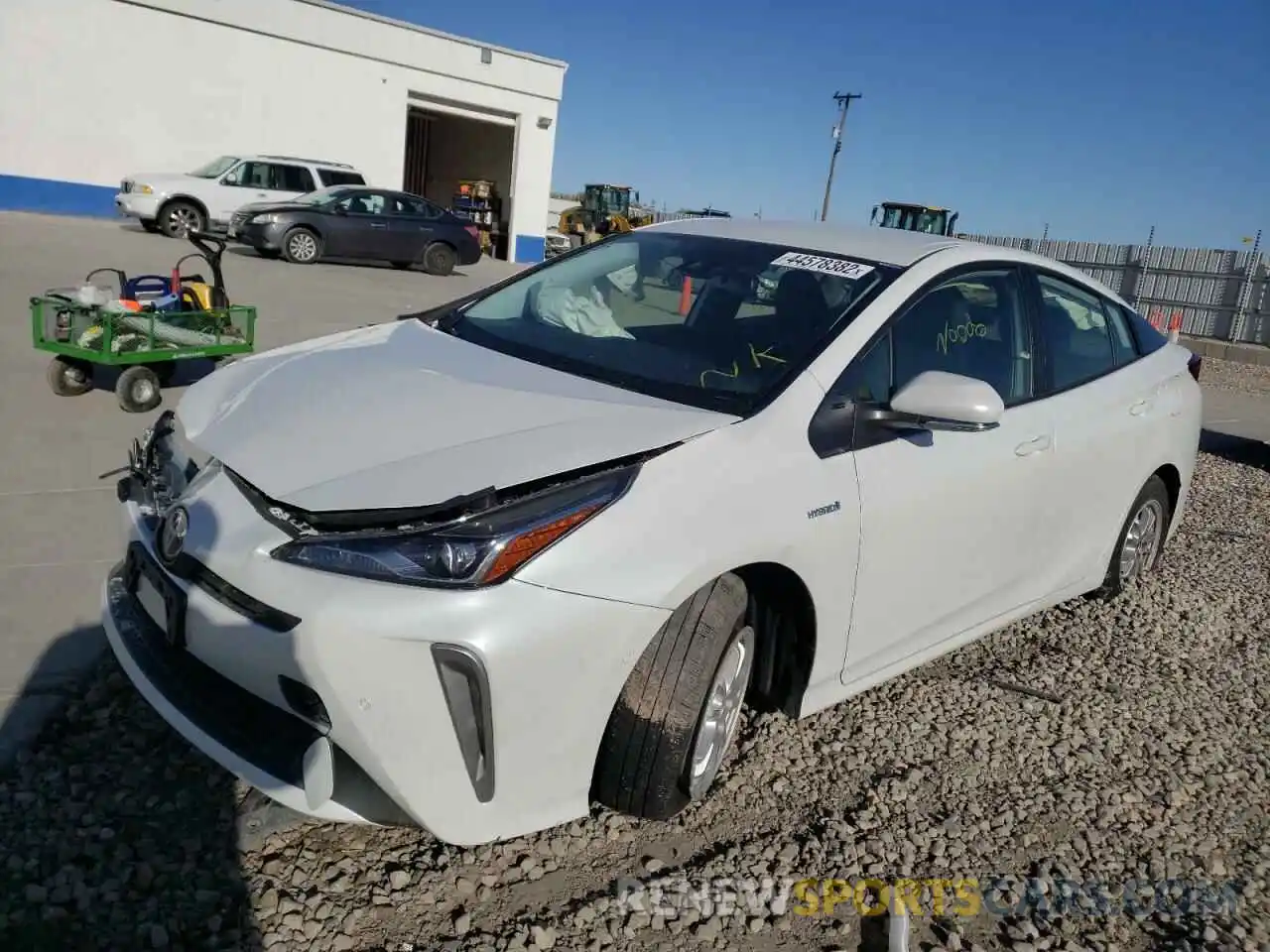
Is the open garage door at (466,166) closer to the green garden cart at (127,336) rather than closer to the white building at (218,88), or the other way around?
the white building at (218,88)

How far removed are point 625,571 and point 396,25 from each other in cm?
2409

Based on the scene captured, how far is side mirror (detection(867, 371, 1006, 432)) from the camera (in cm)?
284

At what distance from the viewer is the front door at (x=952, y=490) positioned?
297cm

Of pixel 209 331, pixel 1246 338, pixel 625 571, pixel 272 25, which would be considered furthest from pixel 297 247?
pixel 1246 338

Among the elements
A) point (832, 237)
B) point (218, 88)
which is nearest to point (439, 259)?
point (218, 88)

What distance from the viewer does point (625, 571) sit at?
2271 mm

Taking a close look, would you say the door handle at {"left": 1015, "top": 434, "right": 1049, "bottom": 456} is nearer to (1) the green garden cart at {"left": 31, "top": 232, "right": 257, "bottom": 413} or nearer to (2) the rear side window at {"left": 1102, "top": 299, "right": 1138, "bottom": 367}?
(2) the rear side window at {"left": 1102, "top": 299, "right": 1138, "bottom": 367}

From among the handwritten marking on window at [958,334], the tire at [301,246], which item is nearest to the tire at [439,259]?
the tire at [301,246]

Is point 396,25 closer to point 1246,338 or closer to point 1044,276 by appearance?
point 1246,338

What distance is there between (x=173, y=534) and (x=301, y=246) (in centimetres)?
1633

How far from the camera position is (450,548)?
7.11ft

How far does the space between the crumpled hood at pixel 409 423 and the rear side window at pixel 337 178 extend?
1820cm

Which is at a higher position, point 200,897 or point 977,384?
point 977,384

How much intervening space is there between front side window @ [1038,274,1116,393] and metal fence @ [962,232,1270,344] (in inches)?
773
